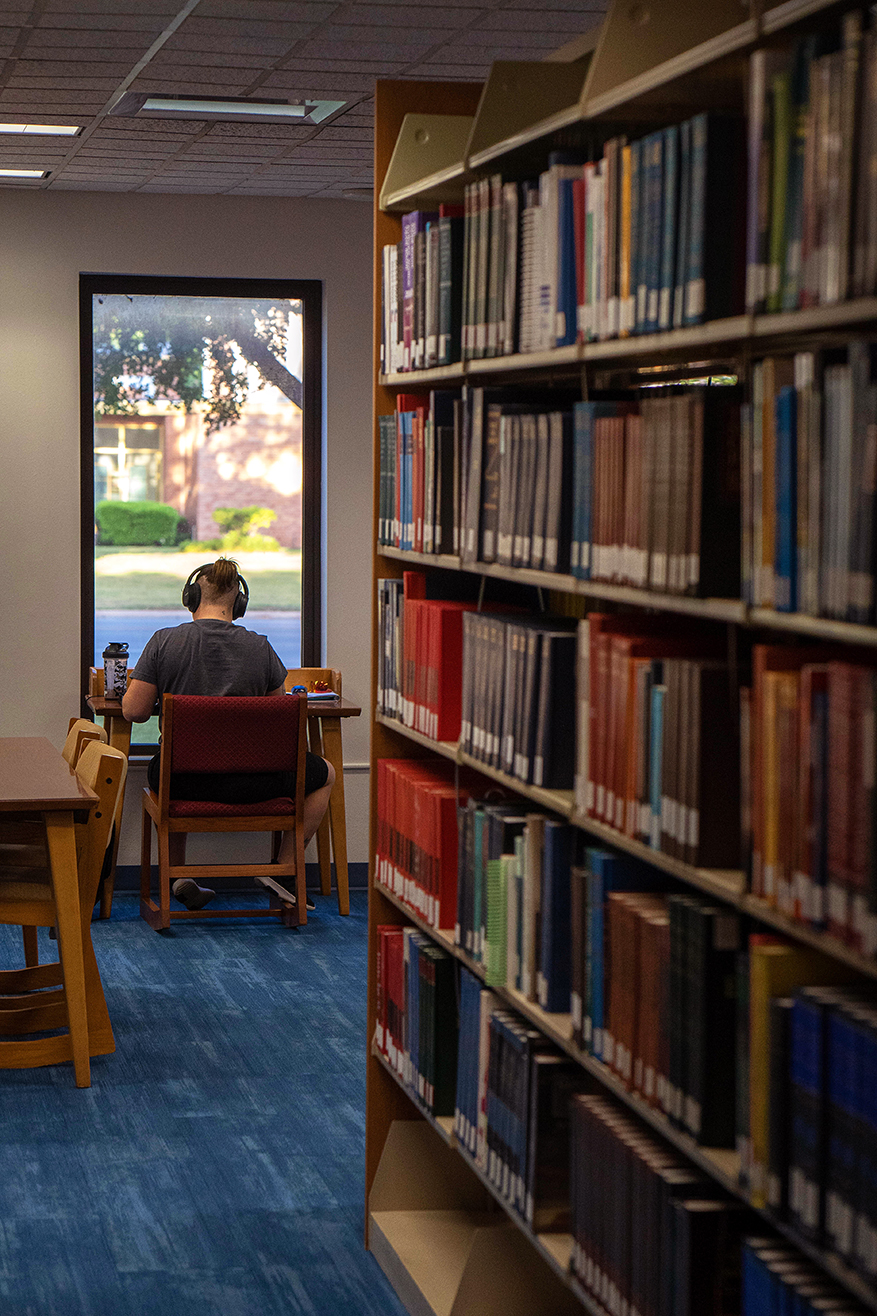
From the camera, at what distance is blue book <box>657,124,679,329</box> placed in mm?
1919

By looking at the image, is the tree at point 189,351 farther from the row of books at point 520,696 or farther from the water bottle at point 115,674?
the row of books at point 520,696

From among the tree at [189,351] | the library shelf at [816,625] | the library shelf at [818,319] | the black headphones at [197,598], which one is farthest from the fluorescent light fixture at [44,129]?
the library shelf at [816,625]

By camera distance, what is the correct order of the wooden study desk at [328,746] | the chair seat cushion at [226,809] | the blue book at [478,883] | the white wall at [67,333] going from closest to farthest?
1. the blue book at [478,883]
2. the chair seat cushion at [226,809]
3. the wooden study desk at [328,746]
4. the white wall at [67,333]

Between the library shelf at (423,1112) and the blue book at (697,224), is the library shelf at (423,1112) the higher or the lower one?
the lower one

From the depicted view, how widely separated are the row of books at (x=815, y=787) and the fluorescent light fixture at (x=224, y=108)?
11.8 ft

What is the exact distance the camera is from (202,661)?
598cm

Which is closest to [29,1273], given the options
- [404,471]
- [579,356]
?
[404,471]

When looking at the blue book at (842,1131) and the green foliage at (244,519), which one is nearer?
the blue book at (842,1131)

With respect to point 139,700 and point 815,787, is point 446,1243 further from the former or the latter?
point 139,700

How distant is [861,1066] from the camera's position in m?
1.56

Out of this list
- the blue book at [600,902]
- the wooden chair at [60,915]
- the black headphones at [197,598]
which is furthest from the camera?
A: the black headphones at [197,598]

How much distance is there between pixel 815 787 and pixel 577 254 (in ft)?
3.23

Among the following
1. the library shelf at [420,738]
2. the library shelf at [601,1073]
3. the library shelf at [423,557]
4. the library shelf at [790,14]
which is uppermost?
the library shelf at [790,14]

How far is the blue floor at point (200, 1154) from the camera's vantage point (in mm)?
3135
